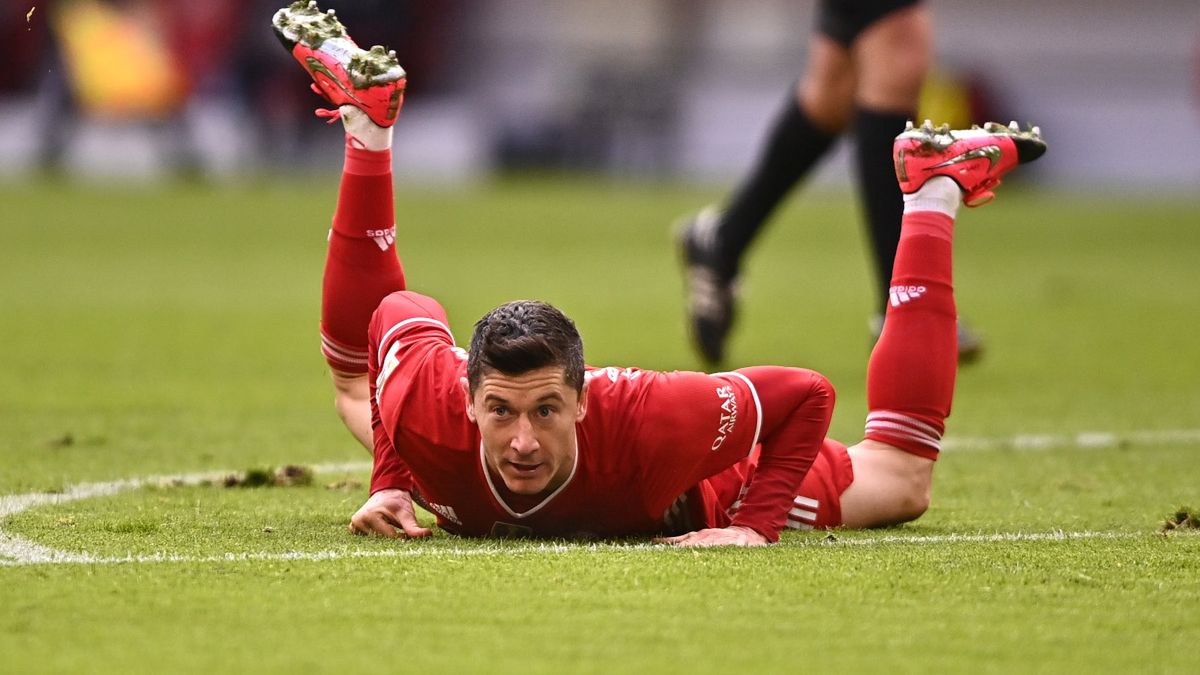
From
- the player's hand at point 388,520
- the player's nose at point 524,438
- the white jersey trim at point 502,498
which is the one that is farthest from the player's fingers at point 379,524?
the player's nose at point 524,438

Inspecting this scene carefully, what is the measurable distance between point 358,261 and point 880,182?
246cm

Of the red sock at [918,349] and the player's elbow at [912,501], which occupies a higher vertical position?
the red sock at [918,349]

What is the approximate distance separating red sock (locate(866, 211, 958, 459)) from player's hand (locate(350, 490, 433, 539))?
1.21 m

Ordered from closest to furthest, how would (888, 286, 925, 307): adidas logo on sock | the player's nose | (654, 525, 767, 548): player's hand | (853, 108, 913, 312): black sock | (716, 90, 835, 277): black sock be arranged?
the player's nose
(654, 525, 767, 548): player's hand
(888, 286, 925, 307): adidas logo on sock
(853, 108, 913, 312): black sock
(716, 90, 835, 277): black sock

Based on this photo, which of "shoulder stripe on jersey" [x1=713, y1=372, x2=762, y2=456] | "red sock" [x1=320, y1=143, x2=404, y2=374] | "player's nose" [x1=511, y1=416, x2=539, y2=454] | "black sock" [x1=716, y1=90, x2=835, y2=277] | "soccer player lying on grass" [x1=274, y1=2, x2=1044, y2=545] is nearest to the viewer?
"player's nose" [x1=511, y1=416, x2=539, y2=454]

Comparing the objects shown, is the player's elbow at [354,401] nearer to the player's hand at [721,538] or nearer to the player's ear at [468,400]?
the player's ear at [468,400]

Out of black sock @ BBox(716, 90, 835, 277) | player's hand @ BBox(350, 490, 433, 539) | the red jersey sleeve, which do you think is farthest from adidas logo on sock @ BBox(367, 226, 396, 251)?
black sock @ BBox(716, 90, 835, 277)

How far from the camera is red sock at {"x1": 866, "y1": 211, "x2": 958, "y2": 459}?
4.57 metres

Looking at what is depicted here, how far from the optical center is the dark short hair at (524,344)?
3773 millimetres

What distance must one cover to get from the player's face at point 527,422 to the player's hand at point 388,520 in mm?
381

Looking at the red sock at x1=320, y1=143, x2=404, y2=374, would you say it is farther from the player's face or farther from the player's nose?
the player's nose

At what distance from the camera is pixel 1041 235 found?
679 inches

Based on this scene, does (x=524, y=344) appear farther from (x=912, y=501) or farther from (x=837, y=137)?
(x=837, y=137)

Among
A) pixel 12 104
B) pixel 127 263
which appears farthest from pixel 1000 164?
pixel 12 104
